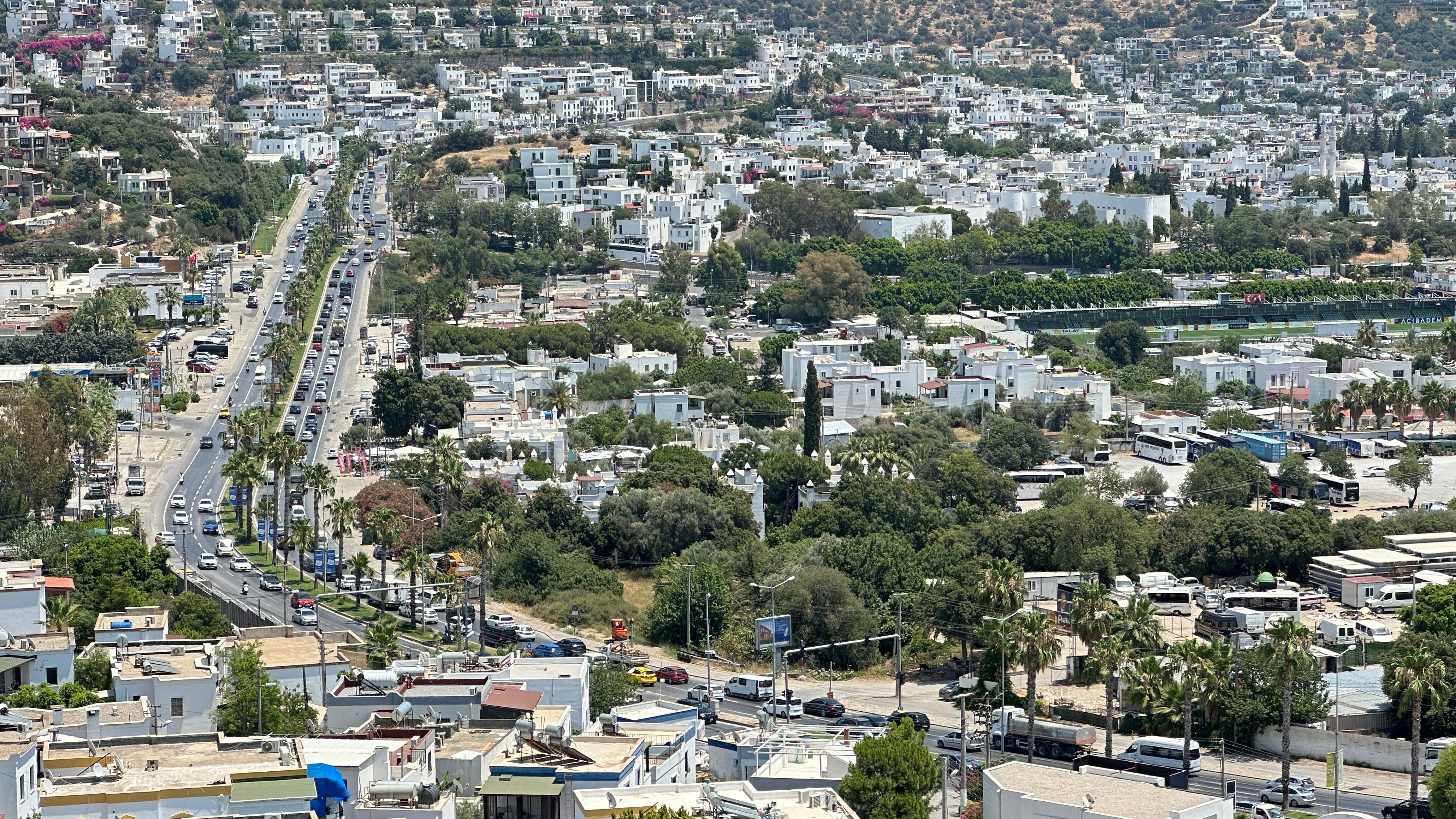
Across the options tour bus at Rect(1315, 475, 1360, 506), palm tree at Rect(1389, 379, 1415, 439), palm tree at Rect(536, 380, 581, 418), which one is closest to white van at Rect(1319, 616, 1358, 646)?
tour bus at Rect(1315, 475, 1360, 506)

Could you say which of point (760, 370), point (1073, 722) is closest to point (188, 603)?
point (1073, 722)

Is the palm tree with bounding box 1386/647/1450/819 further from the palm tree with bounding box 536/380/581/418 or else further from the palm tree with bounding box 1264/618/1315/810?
the palm tree with bounding box 536/380/581/418

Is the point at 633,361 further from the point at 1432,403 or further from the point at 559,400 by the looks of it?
the point at 1432,403

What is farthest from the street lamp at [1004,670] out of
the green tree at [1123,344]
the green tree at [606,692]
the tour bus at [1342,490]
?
the green tree at [1123,344]

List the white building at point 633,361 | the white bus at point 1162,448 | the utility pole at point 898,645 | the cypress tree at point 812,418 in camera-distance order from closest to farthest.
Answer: the utility pole at point 898,645 → the cypress tree at point 812,418 → the white bus at point 1162,448 → the white building at point 633,361

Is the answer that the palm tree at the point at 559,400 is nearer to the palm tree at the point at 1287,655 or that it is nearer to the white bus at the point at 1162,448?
the white bus at the point at 1162,448

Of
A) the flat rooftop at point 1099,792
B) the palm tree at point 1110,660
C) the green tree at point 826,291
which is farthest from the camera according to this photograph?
the green tree at point 826,291
